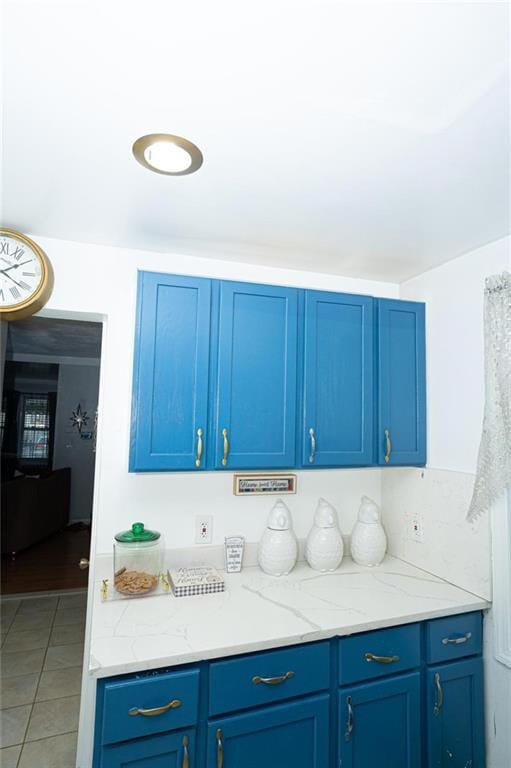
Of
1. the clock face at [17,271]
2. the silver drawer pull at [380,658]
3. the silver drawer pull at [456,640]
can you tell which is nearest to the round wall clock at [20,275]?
the clock face at [17,271]

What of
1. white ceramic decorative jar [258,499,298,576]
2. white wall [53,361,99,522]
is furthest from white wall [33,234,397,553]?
white wall [53,361,99,522]

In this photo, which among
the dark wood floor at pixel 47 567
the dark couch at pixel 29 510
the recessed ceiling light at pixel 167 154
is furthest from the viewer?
the dark couch at pixel 29 510

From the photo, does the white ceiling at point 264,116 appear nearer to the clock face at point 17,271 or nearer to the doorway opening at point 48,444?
the clock face at point 17,271

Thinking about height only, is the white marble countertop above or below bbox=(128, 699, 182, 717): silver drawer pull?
above

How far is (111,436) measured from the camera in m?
1.95

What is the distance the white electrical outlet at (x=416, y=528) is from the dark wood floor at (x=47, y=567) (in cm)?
331

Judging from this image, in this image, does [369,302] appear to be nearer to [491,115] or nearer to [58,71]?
[491,115]

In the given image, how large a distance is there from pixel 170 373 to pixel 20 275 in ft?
2.49

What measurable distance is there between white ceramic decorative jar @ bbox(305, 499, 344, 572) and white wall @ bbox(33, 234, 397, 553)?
0.27 m

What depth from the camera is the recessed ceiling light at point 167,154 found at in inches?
48.1

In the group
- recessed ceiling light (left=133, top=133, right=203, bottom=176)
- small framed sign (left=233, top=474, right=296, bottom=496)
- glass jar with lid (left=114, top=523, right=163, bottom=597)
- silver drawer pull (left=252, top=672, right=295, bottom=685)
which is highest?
recessed ceiling light (left=133, top=133, right=203, bottom=176)

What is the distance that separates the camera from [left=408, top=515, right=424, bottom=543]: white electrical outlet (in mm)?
2113

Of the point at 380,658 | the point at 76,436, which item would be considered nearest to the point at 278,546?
the point at 380,658

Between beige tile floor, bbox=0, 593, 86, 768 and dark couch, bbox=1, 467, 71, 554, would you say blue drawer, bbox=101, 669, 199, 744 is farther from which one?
dark couch, bbox=1, 467, 71, 554
